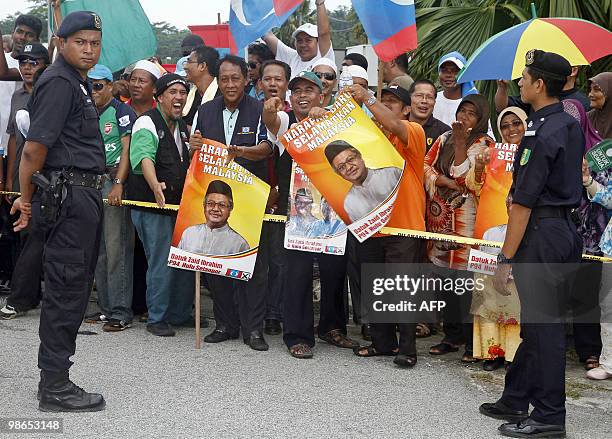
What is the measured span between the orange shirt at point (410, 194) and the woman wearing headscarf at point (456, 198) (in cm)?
29

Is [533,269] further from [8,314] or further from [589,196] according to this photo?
[8,314]

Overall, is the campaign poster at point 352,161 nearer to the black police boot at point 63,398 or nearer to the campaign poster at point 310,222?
the campaign poster at point 310,222

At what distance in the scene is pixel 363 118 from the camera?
21.6ft

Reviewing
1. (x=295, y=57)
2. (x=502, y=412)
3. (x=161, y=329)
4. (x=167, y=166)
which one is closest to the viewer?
(x=502, y=412)

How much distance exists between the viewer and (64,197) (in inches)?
206

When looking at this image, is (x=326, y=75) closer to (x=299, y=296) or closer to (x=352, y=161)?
(x=352, y=161)

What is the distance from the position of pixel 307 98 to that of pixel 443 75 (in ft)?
6.09

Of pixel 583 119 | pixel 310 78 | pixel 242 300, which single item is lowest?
pixel 242 300

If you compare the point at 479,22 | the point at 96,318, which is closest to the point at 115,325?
the point at 96,318

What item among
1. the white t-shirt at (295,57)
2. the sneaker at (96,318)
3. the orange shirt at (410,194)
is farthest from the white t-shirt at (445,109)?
the sneaker at (96,318)

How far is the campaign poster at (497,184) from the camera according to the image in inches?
256

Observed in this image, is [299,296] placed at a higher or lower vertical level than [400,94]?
lower

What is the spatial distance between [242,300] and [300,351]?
2.42 ft

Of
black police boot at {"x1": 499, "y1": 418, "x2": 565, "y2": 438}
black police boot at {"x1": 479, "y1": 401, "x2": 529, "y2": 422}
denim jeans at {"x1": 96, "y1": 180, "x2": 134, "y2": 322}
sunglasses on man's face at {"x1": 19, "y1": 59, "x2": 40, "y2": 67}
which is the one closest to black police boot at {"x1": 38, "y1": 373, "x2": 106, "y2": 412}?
black police boot at {"x1": 479, "y1": 401, "x2": 529, "y2": 422}
